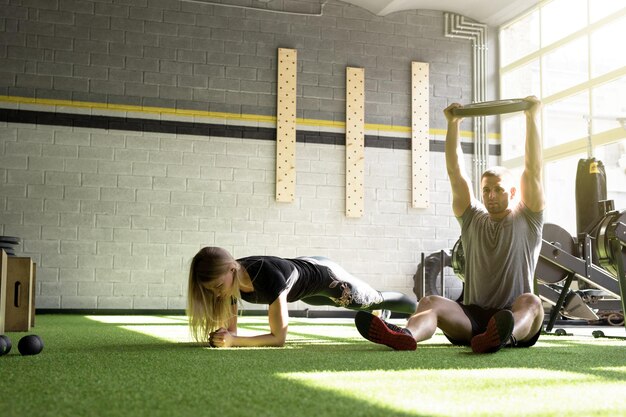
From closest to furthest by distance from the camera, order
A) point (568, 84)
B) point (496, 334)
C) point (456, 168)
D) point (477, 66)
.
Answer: point (496, 334) → point (456, 168) → point (568, 84) → point (477, 66)

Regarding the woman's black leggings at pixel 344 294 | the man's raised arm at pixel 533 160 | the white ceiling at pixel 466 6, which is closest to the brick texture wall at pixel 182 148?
the white ceiling at pixel 466 6

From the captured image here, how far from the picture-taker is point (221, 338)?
11.4 ft

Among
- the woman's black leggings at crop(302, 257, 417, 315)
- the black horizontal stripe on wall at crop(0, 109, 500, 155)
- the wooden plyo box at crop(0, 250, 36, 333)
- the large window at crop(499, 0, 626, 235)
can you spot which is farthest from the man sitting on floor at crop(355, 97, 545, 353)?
the black horizontal stripe on wall at crop(0, 109, 500, 155)

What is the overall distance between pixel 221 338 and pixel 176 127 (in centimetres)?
602

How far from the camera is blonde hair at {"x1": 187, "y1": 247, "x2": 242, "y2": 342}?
3258mm

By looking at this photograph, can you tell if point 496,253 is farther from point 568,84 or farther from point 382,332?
point 568,84

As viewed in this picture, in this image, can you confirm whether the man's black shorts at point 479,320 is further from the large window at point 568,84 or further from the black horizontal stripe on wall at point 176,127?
the black horizontal stripe on wall at point 176,127

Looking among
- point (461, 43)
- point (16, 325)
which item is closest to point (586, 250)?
point (16, 325)

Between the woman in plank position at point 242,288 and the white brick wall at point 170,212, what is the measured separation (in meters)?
5.33

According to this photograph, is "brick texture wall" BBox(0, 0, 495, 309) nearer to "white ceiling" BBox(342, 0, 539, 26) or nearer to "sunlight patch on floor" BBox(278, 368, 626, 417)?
"white ceiling" BBox(342, 0, 539, 26)

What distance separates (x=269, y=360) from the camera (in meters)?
2.90

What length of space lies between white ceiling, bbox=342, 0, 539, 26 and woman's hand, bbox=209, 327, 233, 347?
693 cm

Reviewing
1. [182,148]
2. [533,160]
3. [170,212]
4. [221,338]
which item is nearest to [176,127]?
[182,148]

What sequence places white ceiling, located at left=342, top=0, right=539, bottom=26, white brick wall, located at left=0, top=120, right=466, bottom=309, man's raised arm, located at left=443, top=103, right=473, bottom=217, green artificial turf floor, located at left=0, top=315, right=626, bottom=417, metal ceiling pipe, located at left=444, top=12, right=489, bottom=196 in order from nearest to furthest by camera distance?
green artificial turf floor, located at left=0, top=315, right=626, bottom=417 → man's raised arm, located at left=443, top=103, right=473, bottom=217 → white brick wall, located at left=0, top=120, right=466, bottom=309 → white ceiling, located at left=342, top=0, right=539, bottom=26 → metal ceiling pipe, located at left=444, top=12, right=489, bottom=196
